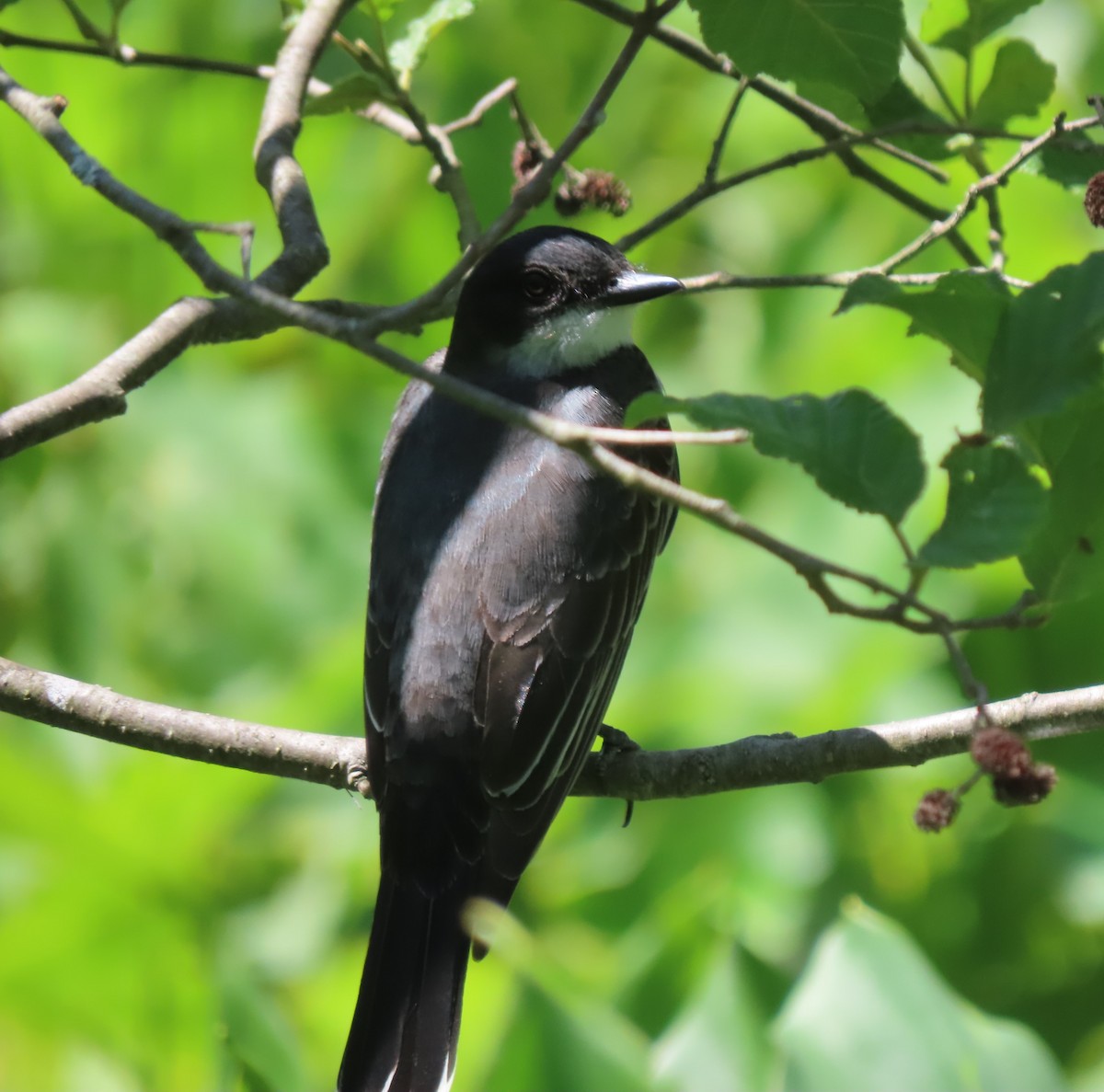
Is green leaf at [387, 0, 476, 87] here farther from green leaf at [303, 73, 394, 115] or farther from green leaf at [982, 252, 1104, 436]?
green leaf at [982, 252, 1104, 436]

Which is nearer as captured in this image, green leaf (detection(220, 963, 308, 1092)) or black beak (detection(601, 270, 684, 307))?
green leaf (detection(220, 963, 308, 1092))

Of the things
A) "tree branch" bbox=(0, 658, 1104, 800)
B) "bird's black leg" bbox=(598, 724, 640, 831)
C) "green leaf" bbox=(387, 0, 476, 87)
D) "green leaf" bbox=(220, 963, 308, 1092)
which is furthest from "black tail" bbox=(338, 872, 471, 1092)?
"green leaf" bbox=(387, 0, 476, 87)

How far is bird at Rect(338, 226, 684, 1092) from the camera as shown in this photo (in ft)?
10.5

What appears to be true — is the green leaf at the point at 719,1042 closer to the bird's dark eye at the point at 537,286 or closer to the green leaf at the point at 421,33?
the bird's dark eye at the point at 537,286

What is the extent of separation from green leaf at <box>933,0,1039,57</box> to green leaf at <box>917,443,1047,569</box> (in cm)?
119

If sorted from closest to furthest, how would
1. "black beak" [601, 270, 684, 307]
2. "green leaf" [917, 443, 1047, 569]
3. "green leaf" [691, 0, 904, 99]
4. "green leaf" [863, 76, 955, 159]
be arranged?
"green leaf" [917, 443, 1047, 569], "green leaf" [691, 0, 904, 99], "green leaf" [863, 76, 955, 159], "black beak" [601, 270, 684, 307]

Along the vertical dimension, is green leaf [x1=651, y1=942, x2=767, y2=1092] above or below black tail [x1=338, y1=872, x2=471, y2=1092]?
above

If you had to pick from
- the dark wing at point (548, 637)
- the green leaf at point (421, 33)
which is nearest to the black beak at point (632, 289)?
the dark wing at point (548, 637)

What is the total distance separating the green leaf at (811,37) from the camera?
2.52 meters

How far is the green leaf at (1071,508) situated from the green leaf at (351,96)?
4.46 feet

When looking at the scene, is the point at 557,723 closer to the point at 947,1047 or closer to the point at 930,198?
the point at 947,1047

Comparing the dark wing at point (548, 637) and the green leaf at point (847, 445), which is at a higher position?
the green leaf at point (847, 445)

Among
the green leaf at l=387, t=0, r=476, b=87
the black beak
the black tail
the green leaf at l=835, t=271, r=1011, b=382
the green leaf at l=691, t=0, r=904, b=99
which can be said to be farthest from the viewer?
the black beak

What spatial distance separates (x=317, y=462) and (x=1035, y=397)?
11.9 feet
